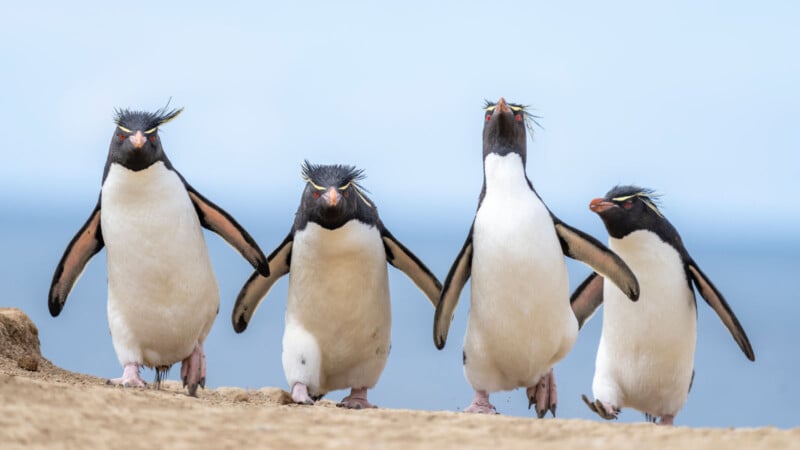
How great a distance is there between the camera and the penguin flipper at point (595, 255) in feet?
21.9

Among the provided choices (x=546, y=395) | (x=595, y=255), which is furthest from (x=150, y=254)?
(x=595, y=255)

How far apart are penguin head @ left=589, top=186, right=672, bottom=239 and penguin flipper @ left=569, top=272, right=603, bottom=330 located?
0.56 meters

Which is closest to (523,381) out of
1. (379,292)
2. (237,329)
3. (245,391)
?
(379,292)

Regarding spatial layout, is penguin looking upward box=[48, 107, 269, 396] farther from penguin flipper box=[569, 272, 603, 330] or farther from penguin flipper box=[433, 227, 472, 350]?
penguin flipper box=[569, 272, 603, 330]

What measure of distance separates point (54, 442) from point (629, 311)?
13.0 ft

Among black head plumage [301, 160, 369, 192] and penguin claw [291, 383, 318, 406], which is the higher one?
black head plumage [301, 160, 369, 192]

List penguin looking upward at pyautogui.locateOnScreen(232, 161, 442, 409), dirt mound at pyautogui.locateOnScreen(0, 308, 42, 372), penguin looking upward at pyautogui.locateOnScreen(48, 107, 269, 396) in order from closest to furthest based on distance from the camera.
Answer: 1. penguin looking upward at pyautogui.locateOnScreen(232, 161, 442, 409)
2. penguin looking upward at pyautogui.locateOnScreen(48, 107, 269, 396)
3. dirt mound at pyautogui.locateOnScreen(0, 308, 42, 372)

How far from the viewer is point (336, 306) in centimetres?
663

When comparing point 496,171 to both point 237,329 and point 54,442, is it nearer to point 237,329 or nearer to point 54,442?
point 237,329

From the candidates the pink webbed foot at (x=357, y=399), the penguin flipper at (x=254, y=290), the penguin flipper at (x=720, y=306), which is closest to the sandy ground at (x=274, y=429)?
the pink webbed foot at (x=357, y=399)

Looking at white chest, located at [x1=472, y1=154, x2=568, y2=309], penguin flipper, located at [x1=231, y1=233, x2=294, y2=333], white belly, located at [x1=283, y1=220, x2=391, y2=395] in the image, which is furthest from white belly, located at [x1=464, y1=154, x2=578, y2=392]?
penguin flipper, located at [x1=231, y1=233, x2=294, y2=333]

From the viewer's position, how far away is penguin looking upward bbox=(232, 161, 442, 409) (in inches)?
258

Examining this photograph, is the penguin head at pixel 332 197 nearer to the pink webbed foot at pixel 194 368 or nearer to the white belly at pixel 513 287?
the white belly at pixel 513 287

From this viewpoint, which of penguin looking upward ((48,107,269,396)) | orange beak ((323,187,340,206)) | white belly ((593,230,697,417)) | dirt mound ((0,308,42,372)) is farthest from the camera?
dirt mound ((0,308,42,372))
